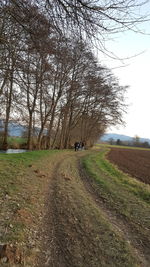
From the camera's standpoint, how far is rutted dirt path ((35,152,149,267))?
117 inches

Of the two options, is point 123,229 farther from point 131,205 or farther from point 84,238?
point 131,205

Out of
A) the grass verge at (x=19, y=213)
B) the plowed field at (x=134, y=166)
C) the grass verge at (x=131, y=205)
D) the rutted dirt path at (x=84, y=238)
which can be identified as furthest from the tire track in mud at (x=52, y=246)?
the plowed field at (x=134, y=166)

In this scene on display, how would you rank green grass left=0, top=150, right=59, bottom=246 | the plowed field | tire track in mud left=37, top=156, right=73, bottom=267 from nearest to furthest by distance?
tire track in mud left=37, top=156, right=73, bottom=267
green grass left=0, top=150, right=59, bottom=246
the plowed field

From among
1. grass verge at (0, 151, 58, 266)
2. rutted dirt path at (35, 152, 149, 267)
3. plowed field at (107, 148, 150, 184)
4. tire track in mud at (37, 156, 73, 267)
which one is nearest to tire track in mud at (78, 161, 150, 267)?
rutted dirt path at (35, 152, 149, 267)

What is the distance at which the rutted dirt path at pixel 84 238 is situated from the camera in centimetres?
298

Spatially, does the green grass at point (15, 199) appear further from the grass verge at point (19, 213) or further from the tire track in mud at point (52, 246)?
the tire track in mud at point (52, 246)

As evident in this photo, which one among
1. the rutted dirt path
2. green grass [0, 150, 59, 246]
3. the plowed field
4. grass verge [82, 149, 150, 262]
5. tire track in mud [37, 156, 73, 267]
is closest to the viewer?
tire track in mud [37, 156, 73, 267]

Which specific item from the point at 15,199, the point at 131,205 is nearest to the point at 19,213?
the point at 15,199

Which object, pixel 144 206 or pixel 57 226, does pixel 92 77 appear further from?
pixel 57 226

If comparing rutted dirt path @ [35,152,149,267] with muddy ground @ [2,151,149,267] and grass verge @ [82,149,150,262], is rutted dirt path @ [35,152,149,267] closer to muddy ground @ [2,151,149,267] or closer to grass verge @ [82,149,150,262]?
muddy ground @ [2,151,149,267]

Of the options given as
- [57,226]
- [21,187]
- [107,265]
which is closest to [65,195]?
[21,187]

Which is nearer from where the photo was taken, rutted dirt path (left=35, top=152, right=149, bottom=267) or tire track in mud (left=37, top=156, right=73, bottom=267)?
tire track in mud (left=37, top=156, right=73, bottom=267)

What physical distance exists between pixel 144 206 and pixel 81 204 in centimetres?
209

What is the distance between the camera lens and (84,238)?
358 cm
